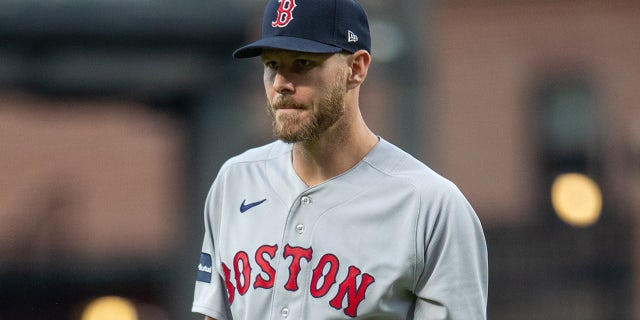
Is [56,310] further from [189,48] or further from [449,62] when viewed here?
[449,62]

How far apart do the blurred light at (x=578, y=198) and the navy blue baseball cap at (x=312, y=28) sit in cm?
432

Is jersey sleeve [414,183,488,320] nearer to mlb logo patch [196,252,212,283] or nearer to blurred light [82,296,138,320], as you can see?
mlb logo patch [196,252,212,283]

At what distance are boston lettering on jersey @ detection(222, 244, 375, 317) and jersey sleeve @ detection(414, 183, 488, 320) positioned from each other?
12 centimetres

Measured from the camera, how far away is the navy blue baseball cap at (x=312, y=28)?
2.13 m

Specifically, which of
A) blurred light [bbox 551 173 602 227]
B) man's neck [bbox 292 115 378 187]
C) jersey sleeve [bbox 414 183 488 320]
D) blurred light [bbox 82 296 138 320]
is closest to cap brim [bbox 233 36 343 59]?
man's neck [bbox 292 115 378 187]

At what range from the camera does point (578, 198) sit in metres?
6.41

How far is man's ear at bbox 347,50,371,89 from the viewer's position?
2.23 metres

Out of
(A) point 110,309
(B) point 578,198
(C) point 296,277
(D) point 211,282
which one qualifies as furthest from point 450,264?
(B) point 578,198

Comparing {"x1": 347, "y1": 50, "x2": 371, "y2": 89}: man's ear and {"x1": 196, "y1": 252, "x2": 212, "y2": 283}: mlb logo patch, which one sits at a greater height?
{"x1": 347, "y1": 50, "x2": 371, "y2": 89}: man's ear

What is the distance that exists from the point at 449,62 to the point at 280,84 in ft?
18.7

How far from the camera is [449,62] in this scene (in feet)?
25.3

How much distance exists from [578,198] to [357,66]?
14.6 ft

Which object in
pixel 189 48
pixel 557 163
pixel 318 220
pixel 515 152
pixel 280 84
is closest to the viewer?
pixel 280 84

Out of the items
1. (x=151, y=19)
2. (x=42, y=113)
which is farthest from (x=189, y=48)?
(x=42, y=113)
